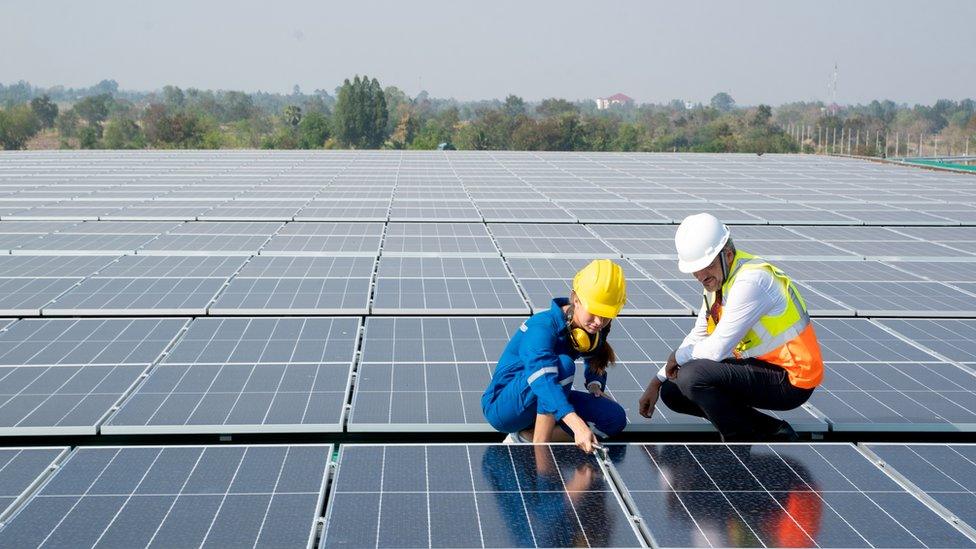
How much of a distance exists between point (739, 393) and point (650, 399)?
2.14 feet

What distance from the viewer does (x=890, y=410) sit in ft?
22.5

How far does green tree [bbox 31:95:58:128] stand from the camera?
115 meters

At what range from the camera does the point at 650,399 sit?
21.2 ft

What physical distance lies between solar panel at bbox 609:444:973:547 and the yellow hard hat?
36.9 inches

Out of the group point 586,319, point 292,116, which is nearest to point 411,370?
point 586,319

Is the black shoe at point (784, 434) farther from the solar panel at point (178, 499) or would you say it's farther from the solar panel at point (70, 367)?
the solar panel at point (70, 367)

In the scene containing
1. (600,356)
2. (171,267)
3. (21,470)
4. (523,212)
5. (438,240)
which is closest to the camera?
(21,470)

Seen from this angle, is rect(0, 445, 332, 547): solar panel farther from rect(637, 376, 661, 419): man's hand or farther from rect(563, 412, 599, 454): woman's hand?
rect(637, 376, 661, 419): man's hand

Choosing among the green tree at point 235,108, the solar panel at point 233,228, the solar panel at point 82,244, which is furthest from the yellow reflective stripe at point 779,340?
the green tree at point 235,108

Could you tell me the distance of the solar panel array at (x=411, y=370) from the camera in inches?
188

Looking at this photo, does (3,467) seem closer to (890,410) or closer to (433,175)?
(890,410)

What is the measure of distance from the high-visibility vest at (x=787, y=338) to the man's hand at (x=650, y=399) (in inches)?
25.7

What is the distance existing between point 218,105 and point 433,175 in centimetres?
14961

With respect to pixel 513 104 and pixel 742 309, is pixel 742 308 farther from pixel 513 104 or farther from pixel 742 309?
pixel 513 104
